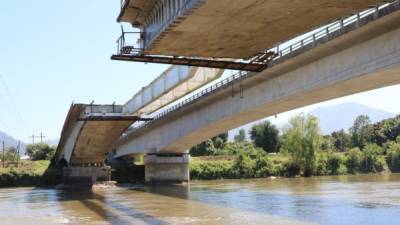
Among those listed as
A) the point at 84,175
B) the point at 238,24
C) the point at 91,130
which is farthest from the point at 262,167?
the point at 238,24

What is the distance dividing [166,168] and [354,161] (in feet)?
130

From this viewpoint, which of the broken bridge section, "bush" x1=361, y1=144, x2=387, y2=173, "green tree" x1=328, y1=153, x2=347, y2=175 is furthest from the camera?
"bush" x1=361, y1=144, x2=387, y2=173

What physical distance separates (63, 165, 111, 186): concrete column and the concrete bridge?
37.8 ft

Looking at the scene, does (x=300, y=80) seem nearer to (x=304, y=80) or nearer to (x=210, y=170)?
(x=304, y=80)

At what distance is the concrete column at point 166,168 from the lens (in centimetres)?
6292

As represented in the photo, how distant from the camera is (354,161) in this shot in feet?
297

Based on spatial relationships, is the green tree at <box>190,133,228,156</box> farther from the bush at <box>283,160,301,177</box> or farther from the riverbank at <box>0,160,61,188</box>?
the riverbank at <box>0,160,61,188</box>

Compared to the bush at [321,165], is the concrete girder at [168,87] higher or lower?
higher

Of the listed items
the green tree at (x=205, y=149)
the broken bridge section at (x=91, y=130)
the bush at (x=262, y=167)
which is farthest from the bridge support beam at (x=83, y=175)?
the green tree at (x=205, y=149)

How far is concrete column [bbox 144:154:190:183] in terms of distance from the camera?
62.9 meters

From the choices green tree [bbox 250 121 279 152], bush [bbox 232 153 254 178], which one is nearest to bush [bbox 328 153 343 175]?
bush [bbox 232 153 254 178]

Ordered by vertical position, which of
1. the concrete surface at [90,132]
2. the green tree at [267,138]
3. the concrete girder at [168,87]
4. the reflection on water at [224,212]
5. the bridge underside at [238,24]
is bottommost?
the reflection on water at [224,212]

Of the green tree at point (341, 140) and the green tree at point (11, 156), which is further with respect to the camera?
the green tree at point (341, 140)

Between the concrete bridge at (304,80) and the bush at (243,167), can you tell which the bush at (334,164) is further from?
the concrete bridge at (304,80)
